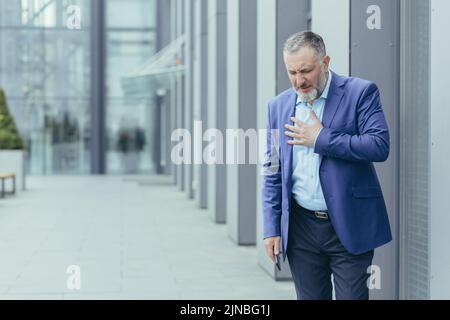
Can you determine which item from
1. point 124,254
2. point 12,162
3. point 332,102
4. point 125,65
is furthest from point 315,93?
point 125,65

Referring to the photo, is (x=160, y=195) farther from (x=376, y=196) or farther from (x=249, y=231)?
(x=376, y=196)

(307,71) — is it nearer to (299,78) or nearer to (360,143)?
(299,78)

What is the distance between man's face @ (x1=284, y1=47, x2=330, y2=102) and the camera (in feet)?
10.4

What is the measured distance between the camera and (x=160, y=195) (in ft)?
61.9

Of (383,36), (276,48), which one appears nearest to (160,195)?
(276,48)

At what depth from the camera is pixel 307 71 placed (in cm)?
318

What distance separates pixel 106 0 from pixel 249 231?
2135 cm

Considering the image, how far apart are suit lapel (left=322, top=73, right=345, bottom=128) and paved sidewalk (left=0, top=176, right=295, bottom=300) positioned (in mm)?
3605

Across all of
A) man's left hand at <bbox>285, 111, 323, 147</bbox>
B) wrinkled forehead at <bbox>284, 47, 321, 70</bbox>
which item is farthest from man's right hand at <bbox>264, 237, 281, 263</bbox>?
wrinkled forehead at <bbox>284, 47, 321, 70</bbox>

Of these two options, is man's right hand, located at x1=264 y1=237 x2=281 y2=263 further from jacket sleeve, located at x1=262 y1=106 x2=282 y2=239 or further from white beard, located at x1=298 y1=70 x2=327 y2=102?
white beard, located at x1=298 y1=70 x2=327 y2=102

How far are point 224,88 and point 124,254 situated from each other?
3.93 metres

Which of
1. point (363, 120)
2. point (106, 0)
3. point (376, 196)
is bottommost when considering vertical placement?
point (376, 196)

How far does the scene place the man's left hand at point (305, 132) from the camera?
3.19 m

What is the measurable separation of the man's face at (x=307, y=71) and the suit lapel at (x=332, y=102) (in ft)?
0.19
